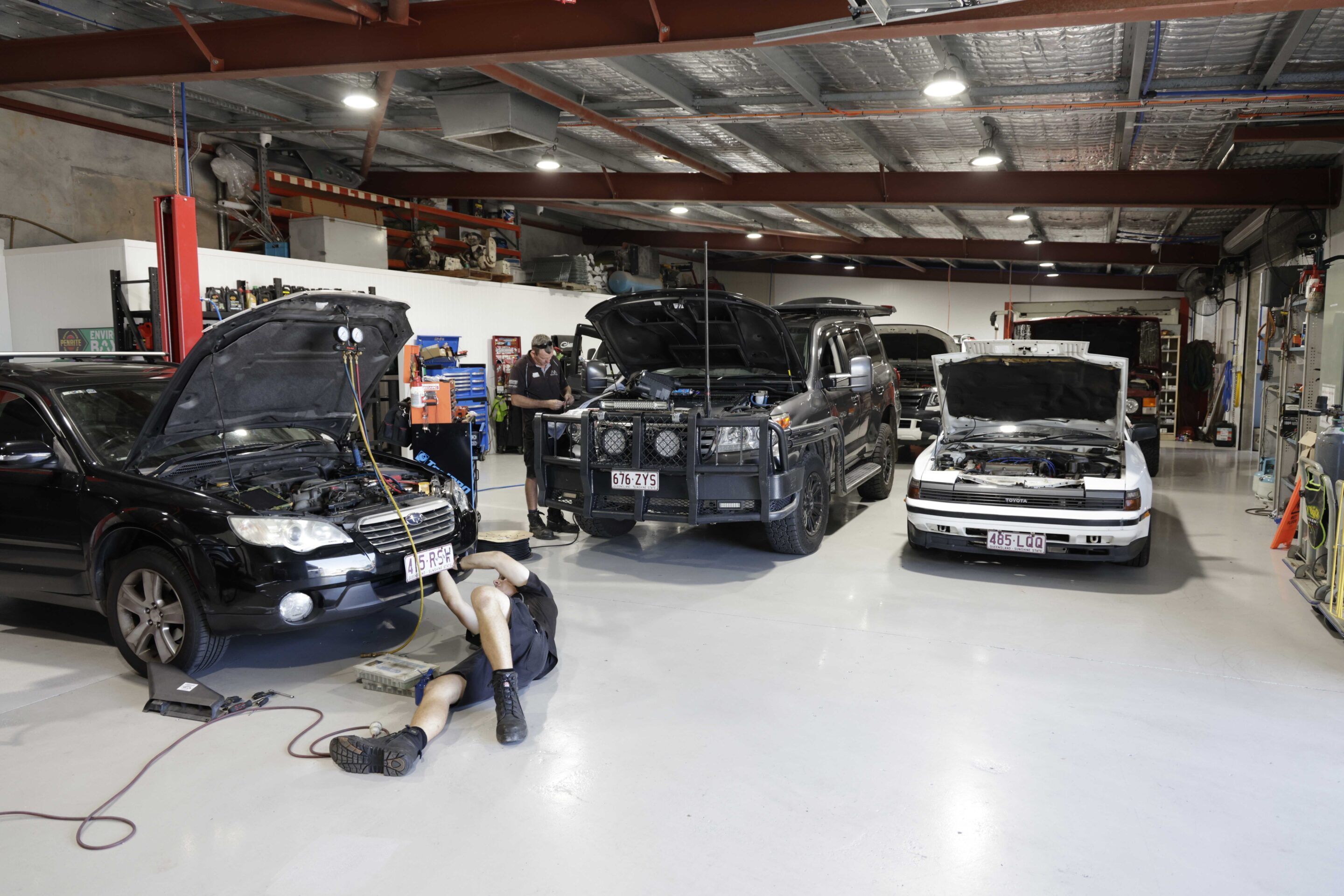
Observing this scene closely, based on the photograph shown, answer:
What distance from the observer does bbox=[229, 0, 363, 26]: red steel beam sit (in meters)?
5.37

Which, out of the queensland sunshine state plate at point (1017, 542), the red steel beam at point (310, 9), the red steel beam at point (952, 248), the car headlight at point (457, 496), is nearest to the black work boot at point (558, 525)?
the car headlight at point (457, 496)

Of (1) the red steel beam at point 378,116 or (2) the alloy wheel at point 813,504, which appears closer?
(2) the alloy wheel at point 813,504

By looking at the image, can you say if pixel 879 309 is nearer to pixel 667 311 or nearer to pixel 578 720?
pixel 667 311

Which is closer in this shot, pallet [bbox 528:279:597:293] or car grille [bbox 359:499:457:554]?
car grille [bbox 359:499:457:554]

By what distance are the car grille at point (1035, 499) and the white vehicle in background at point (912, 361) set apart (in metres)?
5.67

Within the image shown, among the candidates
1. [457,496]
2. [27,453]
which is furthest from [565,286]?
[27,453]

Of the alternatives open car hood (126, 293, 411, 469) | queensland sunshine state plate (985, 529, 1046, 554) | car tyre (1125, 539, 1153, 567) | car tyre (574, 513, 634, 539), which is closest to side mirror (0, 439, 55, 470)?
open car hood (126, 293, 411, 469)

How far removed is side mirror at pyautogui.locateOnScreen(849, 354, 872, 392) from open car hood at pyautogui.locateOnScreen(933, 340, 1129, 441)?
59 centimetres

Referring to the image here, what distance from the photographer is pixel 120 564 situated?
13.2 feet

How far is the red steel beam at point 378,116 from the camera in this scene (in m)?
7.49

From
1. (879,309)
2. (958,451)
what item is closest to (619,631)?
(958,451)

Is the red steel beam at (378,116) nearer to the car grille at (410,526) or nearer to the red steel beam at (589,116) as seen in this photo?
the red steel beam at (589,116)

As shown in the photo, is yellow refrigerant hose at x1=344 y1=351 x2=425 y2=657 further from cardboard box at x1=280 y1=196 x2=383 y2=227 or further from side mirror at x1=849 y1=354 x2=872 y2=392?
cardboard box at x1=280 y1=196 x2=383 y2=227

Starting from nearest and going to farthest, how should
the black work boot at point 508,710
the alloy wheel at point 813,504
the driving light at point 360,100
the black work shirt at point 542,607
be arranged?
1. the black work boot at point 508,710
2. the black work shirt at point 542,607
3. the alloy wheel at point 813,504
4. the driving light at point 360,100
